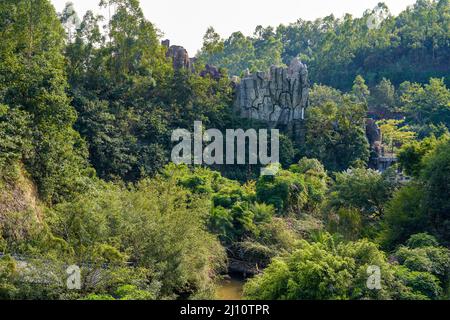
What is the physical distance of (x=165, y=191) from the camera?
14992 millimetres

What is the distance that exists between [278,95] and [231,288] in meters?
12.0

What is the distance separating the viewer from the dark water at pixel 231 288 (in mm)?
14742

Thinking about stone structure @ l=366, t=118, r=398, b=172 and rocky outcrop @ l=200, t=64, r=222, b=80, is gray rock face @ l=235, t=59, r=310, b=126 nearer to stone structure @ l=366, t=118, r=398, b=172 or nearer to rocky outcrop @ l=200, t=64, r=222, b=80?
rocky outcrop @ l=200, t=64, r=222, b=80

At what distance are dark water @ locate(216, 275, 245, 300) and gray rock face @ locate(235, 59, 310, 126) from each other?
10.7 meters

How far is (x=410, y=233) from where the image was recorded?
586 inches

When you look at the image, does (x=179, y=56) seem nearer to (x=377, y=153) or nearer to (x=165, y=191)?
(x=377, y=153)

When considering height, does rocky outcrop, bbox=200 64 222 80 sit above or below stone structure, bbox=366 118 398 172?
above

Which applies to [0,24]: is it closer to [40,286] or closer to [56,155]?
[56,155]

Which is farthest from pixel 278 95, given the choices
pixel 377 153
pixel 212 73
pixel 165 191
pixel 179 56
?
pixel 165 191

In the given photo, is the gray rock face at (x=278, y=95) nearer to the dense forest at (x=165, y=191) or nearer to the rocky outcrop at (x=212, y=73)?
the dense forest at (x=165, y=191)

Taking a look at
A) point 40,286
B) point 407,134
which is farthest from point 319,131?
point 40,286

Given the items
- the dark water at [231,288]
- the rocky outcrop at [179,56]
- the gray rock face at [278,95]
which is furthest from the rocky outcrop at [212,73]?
the dark water at [231,288]

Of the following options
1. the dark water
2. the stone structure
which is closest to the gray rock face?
the stone structure

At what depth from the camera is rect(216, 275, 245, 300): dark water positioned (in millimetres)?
14742
